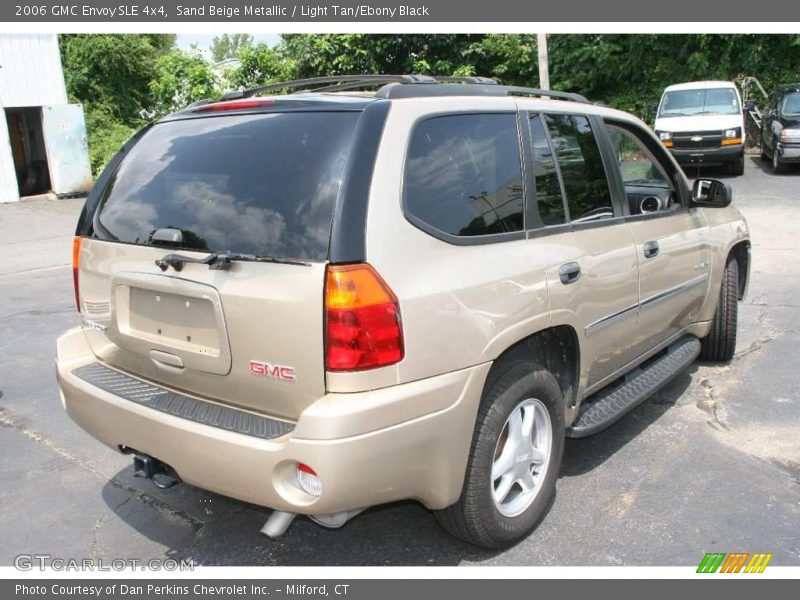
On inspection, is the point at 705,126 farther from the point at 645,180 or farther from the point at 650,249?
the point at 650,249

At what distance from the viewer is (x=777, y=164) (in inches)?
610

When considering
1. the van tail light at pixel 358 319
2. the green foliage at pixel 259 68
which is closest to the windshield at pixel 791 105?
the green foliage at pixel 259 68

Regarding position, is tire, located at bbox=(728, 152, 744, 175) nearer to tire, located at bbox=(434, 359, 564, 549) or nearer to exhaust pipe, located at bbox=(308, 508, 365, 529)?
tire, located at bbox=(434, 359, 564, 549)

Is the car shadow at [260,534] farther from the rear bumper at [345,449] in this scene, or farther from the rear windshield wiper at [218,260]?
the rear windshield wiper at [218,260]

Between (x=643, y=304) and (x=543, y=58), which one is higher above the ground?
(x=543, y=58)

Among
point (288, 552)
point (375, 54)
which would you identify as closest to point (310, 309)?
point (288, 552)

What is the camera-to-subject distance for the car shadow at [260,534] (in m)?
3.08

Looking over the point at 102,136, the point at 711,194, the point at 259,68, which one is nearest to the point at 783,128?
the point at 711,194

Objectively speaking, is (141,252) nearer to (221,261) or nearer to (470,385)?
(221,261)

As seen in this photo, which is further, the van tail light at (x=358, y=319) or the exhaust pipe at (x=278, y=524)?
the exhaust pipe at (x=278, y=524)

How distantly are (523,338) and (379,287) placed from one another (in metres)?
0.81

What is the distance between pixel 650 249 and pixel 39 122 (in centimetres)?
1985

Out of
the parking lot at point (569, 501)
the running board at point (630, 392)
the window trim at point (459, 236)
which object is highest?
the window trim at point (459, 236)

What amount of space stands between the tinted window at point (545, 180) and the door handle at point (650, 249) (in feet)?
2.52
